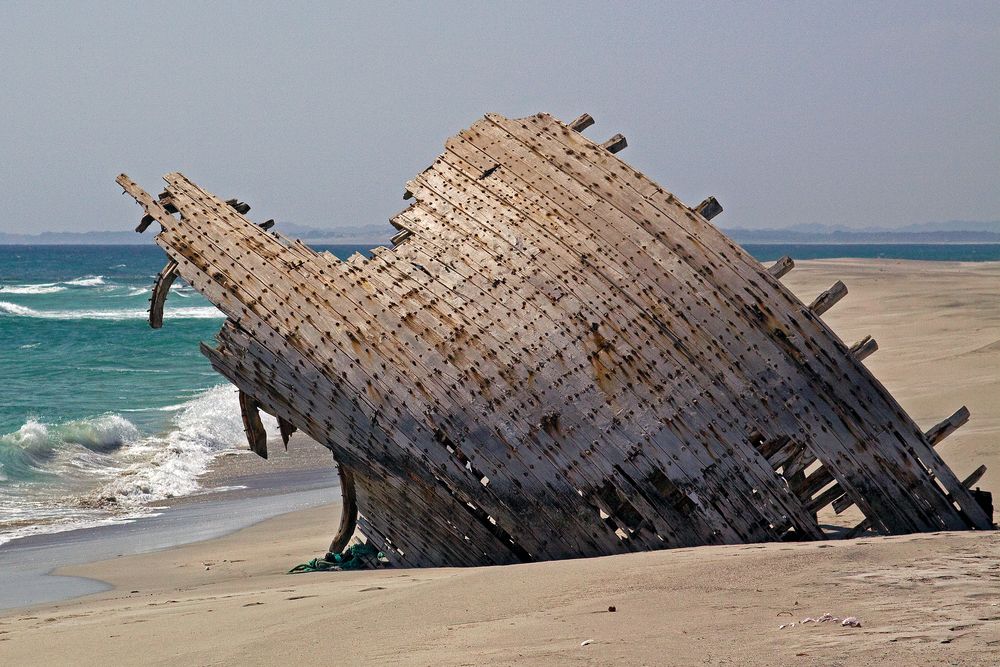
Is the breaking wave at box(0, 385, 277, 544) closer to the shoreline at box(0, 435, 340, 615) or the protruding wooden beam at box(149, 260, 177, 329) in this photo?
the shoreline at box(0, 435, 340, 615)

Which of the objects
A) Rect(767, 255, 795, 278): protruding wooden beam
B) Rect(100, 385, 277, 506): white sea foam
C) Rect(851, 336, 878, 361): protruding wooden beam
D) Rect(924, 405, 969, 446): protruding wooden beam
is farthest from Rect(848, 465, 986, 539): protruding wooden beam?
Rect(100, 385, 277, 506): white sea foam

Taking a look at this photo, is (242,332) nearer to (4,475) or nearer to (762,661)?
(762,661)

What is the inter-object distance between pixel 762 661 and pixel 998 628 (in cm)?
95

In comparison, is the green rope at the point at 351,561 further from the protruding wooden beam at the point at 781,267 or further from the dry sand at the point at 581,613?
the protruding wooden beam at the point at 781,267

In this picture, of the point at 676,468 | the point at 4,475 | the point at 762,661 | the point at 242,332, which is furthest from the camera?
the point at 4,475

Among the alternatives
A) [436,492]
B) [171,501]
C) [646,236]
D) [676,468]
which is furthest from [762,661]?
[171,501]

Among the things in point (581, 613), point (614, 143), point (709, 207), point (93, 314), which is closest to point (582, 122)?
point (614, 143)

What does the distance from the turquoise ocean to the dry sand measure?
16.2ft

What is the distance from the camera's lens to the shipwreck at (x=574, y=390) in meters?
6.83

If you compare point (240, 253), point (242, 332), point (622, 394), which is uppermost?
point (240, 253)

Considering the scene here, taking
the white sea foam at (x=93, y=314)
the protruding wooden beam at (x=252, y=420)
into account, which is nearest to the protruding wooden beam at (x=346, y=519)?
the protruding wooden beam at (x=252, y=420)

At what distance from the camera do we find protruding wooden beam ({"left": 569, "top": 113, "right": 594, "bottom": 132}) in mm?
8430

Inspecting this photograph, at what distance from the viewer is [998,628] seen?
4258 millimetres

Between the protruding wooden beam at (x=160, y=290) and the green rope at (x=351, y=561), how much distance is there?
6.70 ft
